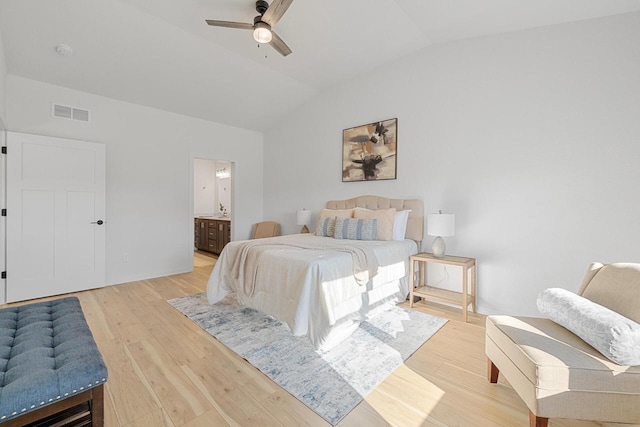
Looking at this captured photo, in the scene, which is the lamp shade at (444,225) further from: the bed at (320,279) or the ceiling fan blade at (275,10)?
the ceiling fan blade at (275,10)

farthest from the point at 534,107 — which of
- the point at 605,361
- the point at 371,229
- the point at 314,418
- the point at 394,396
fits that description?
→ the point at 314,418

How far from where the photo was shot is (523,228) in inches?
115

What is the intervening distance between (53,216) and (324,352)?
Result: 12.6 ft

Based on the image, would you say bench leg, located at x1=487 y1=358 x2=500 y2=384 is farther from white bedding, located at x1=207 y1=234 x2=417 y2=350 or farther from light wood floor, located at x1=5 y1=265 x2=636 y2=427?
white bedding, located at x1=207 y1=234 x2=417 y2=350

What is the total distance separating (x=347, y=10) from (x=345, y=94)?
160 centimetres

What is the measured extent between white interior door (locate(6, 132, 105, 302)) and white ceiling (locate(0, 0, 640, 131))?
939 mm

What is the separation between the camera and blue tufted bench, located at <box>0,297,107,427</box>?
107 cm

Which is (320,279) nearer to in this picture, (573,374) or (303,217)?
(573,374)

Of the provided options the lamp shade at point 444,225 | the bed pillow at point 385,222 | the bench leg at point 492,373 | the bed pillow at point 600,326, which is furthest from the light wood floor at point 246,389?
the bed pillow at point 385,222

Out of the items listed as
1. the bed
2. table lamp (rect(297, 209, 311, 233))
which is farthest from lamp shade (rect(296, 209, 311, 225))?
the bed

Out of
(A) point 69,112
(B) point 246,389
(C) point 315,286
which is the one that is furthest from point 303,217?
(A) point 69,112

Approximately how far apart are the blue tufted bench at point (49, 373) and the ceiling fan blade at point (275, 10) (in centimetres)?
260

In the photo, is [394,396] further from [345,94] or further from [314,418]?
[345,94]

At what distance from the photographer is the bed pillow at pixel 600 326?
4.25 ft
